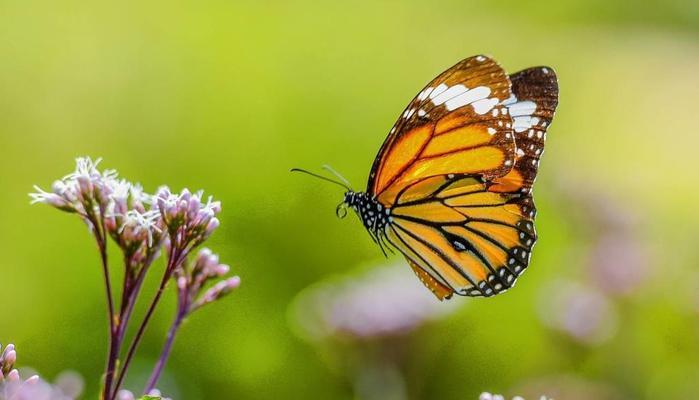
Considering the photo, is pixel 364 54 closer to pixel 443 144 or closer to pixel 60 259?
pixel 60 259

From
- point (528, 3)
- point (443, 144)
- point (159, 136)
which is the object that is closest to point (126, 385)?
point (159, 136)

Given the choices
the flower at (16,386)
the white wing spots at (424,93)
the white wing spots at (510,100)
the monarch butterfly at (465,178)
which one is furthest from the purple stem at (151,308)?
the white wing spots at (510,100)

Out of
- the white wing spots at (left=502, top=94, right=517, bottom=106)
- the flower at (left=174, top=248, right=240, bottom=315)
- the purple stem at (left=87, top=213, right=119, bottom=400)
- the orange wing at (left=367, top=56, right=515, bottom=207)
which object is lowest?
the purple stem at (left=87, top=213, right=119, bottom=400)

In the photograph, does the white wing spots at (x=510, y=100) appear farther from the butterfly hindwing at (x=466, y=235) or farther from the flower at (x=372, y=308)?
the flower at (x=372, y=308)

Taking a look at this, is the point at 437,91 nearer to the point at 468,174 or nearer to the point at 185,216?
the point at 468,174

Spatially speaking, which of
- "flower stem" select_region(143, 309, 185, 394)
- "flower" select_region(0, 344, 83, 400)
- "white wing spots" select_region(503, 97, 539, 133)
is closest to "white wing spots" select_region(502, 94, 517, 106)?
"white wing spots" select_region(503, 97, 539, 133)

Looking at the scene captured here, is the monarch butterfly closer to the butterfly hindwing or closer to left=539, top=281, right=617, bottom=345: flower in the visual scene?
the butterfly hindwing
